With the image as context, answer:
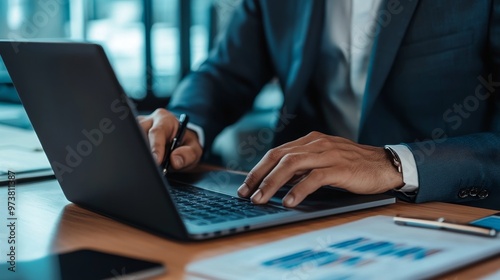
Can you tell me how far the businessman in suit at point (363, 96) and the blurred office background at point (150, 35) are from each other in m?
1.15

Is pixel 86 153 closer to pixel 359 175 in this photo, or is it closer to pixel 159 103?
pixel 359 175

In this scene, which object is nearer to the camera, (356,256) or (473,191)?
(356,256)

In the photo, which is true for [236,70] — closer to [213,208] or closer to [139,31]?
[213,208]

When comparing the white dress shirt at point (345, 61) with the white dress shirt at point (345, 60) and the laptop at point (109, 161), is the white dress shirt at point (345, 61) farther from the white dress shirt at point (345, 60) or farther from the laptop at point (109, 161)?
the laptop at point (109, 161)

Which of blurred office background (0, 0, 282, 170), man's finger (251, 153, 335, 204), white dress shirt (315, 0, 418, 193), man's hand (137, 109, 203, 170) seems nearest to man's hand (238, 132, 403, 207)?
man's finger (251, 153, 335, 204)

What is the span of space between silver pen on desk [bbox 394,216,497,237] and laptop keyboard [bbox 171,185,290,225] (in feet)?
0.49

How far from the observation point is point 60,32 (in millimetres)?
3074

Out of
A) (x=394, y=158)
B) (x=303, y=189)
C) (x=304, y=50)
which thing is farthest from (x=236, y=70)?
(x=303, y=189)

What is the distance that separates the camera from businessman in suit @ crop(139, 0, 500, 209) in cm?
102

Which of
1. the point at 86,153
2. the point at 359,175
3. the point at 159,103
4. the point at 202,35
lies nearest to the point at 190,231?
the point at 86,153

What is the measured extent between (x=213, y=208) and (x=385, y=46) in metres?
0.68

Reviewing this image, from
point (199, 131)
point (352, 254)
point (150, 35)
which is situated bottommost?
point (150, 35)

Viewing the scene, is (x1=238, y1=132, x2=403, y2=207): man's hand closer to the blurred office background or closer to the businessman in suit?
the businessman in suit

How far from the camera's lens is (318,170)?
37.3 inches
